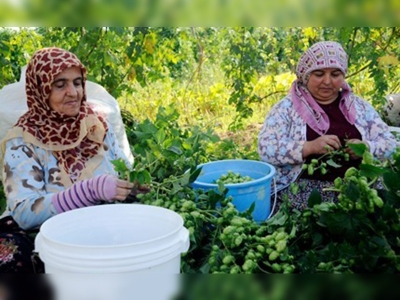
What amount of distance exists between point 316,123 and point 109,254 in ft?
5.46

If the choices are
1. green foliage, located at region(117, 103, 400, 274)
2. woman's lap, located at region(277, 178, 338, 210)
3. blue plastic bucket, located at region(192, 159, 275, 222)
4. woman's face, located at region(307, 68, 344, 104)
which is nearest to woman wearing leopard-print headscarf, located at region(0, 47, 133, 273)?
green foliage, located at region(117, 103, 400, 274)

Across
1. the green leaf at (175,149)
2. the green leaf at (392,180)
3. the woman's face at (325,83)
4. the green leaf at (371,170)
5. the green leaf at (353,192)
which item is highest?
the woman's face at (325,83)

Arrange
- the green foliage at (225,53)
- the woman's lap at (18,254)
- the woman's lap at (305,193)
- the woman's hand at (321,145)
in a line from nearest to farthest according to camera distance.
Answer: the woman's lap at (18,254), the woman's hand at (321,145), the woman's lap at (305,193), the green foliage at (225,53)

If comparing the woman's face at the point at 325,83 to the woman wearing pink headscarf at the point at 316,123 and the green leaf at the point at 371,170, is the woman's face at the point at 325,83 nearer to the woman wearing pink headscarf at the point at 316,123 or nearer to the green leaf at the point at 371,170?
the woman wearing pink headscarf at the point at 316,123

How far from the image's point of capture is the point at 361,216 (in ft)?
3.79

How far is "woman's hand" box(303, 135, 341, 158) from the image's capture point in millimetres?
2193

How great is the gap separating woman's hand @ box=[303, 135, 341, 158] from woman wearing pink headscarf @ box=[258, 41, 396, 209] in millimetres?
40

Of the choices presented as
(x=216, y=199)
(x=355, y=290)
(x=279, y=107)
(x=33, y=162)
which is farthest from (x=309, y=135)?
(x=355, y=290)

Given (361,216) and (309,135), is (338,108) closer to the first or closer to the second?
(309,135)

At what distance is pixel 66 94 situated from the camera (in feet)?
6.35

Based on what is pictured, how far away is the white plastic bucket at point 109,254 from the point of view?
2.80 feet

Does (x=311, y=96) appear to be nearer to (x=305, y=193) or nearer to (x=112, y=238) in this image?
(x=305, y=193)

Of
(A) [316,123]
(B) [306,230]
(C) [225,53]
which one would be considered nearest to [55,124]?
(B) [306,230]

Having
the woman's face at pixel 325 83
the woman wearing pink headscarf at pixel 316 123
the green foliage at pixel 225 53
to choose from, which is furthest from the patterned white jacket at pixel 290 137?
the green foliage at pixel 225 53
